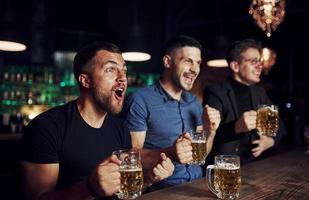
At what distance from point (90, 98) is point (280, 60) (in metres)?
9.13

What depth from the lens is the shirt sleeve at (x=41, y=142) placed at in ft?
5.11

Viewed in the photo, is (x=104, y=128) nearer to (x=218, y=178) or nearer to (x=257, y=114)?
(x=218, y=178)

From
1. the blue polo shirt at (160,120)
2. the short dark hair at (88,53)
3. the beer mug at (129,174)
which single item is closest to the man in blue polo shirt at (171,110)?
the blue polo shirt at (160,120)

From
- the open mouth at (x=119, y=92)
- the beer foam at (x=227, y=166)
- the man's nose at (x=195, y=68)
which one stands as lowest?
the beer foam at (x=227, y=166)

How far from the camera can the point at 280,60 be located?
32.8ft

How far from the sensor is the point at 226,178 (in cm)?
133

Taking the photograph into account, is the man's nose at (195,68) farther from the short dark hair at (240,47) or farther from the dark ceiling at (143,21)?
the dark ceiling at (143,21)

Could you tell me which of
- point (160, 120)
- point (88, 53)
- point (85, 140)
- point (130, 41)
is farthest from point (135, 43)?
point (85, 140)

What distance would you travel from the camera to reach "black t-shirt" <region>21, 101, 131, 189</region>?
158 cm

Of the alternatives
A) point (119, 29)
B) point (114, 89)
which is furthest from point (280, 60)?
point (114, 89)

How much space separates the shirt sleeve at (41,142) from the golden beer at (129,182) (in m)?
0.47

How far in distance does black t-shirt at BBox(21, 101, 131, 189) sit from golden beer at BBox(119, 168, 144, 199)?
0.47 meters

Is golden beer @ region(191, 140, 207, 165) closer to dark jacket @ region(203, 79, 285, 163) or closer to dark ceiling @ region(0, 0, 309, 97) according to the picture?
dark jacket @ region(203, 79, 285, 163)

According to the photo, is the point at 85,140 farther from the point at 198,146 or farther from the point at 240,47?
the point at 240,47
